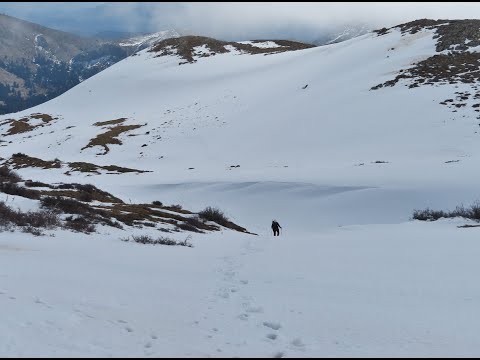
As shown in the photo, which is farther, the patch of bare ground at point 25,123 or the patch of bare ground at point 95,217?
the patch of bare ground at point 25,123

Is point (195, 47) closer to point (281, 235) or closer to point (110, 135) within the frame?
point (110, 135)

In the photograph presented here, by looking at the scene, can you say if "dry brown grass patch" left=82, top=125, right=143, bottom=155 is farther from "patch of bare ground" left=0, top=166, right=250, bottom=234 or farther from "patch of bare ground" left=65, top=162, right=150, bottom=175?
"patch of bare ground" left=0, top=166, right=250, bottom=234

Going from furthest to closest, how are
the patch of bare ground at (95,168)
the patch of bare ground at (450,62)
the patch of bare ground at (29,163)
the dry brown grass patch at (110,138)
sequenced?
the dry brown grass patch at (110,138) → the patch of bare ground at (450,62) → the patch of bare ground at (29,163) → the patch of bare ground at (95,168)

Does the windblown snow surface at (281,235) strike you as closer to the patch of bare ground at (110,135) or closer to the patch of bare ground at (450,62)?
the patch of bare ground at (110,135)

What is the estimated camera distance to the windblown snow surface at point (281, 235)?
559 cm

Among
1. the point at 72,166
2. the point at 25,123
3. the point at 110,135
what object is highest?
the point at 25,123

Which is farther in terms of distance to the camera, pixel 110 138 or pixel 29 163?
pixel 110 138

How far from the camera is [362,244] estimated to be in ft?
47.3

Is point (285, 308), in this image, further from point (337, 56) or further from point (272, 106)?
point (337, 56)

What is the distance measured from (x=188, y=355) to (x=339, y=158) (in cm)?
3547

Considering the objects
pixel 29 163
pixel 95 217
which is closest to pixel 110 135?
pixel 29 163

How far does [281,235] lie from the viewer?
23078 mm

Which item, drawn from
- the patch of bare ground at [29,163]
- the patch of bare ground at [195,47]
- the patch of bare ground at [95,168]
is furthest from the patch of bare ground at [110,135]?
the patch of bare ground at [195,47]

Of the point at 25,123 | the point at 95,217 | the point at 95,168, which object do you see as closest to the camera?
the point at 95,217
